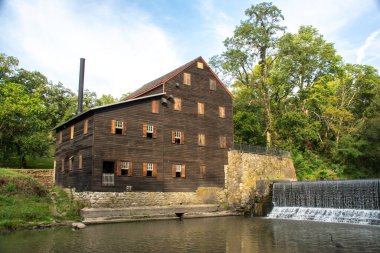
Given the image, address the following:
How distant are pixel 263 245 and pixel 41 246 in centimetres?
920

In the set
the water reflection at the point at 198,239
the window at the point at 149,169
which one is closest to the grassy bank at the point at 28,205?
the water reflection at the point at 198,239

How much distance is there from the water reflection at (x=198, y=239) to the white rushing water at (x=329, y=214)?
1982mm

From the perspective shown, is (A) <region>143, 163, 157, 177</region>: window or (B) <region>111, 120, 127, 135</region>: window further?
(A) <region>143, 163, 157, 177</region>: window

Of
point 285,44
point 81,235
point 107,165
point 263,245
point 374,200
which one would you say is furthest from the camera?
point 285,44

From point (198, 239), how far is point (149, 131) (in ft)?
45.0

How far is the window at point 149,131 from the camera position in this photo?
2795 centimetres

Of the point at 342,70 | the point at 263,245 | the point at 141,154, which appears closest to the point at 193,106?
the point at 141,154

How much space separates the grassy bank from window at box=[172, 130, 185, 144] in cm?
952

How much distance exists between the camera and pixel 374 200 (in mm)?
22047

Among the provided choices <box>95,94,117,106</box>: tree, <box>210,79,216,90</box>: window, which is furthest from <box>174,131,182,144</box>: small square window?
<box>95,94,117,106</box>: tree

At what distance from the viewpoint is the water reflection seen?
13.6m

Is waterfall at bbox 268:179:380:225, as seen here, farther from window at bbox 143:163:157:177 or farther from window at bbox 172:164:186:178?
window at bbox 143:163:157:177

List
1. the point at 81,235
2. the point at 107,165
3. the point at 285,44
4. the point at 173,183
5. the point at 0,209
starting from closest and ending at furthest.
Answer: the point at 81,235
the point at 0,209
the point at 107,165
the point at 173,183
the point at 285,44

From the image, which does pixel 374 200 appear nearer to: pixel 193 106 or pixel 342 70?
pixel 193 106
